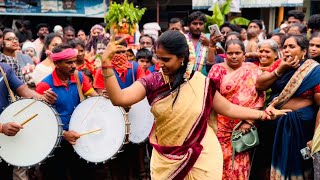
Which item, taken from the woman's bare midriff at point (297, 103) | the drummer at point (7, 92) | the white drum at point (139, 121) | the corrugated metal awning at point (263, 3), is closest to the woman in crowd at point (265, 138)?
the woman's bare midriff at point (297, 103)

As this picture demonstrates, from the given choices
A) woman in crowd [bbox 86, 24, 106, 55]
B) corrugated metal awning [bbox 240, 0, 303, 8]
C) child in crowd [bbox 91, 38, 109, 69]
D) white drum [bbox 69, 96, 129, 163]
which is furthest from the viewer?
corrugated metal awning [bbox 240, 0, 303, 8]

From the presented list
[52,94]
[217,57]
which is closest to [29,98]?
[52,94]

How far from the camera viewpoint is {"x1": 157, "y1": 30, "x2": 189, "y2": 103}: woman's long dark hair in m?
3.23

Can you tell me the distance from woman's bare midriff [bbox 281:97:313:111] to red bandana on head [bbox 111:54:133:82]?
5.91 ft

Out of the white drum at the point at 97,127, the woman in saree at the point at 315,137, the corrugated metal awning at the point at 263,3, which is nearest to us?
the woman in saree at the point at 315,137

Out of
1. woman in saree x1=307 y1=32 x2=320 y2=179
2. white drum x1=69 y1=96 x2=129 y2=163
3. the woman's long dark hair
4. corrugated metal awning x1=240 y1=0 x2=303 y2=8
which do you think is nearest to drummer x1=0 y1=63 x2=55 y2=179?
white drum x1=69 y1=96 x2=129 y2=163

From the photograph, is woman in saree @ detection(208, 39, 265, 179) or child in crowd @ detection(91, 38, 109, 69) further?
child in crowd @ detection(91, 38, 109, 69)

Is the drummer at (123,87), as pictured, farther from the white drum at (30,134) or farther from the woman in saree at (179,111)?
the woman in saree at (179,111)

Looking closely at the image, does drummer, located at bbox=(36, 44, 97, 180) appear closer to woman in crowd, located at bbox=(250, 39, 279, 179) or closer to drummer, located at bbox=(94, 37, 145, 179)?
drummer, located at bbox=(94, 37, 145, 179)

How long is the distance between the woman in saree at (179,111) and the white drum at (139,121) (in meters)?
1.43

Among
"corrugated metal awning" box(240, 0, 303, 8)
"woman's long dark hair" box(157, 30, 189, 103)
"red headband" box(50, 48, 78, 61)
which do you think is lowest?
"red headband" box(50, 48, 78, 61)

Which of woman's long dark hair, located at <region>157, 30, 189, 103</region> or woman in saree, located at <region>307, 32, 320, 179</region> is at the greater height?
woman's long dark hair, located at <region>157, 30, 189, 103</region>

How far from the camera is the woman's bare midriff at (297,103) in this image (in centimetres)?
425

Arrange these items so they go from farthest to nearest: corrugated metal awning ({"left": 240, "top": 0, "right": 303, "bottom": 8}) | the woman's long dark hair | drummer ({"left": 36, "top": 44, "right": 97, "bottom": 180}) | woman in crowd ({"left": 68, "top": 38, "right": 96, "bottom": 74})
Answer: corrugated metal awning ({"left": 240, "top": 0, "right": 303, "bottom": 8}), woman in crowd ({"left": 68, "top": 38, "right": 96, "bottom": 74}), drummer ({"left": 36, "top": 44, "right": 97, "bottom": 180}), the woman's long dark hair
